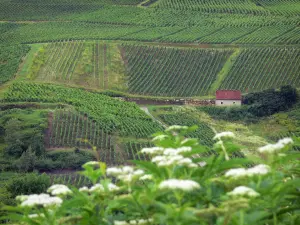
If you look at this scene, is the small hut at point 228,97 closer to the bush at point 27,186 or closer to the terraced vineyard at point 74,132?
the terraced vineyard at point 74,132

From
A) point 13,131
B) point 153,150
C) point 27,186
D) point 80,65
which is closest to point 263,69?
point 80,65

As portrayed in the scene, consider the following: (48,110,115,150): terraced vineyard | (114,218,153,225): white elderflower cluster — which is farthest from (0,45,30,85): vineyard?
(114,218,153,225): white elderflower cluster

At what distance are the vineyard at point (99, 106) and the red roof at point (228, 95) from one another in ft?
27.0

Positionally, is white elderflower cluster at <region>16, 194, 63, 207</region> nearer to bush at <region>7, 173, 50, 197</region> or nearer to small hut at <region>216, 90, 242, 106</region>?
bush at <region>7, 173, 50, 197</region>

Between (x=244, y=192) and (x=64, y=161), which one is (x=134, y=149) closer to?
(x=64, y=161)

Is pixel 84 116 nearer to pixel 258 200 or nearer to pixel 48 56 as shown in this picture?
pixel 48 56

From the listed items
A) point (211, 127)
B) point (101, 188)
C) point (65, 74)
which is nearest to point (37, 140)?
point (211, 127)

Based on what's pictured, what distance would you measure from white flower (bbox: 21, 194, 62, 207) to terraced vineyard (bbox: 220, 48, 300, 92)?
208 feet

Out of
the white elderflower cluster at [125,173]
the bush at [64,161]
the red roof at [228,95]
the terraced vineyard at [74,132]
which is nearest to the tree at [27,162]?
the bush at [64,161]

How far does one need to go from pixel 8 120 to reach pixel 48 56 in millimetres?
23328

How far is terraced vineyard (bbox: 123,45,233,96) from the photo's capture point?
7144 cm

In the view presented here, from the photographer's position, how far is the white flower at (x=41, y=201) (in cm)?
846

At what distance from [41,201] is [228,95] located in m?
58.8

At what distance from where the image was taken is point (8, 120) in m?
54.1
